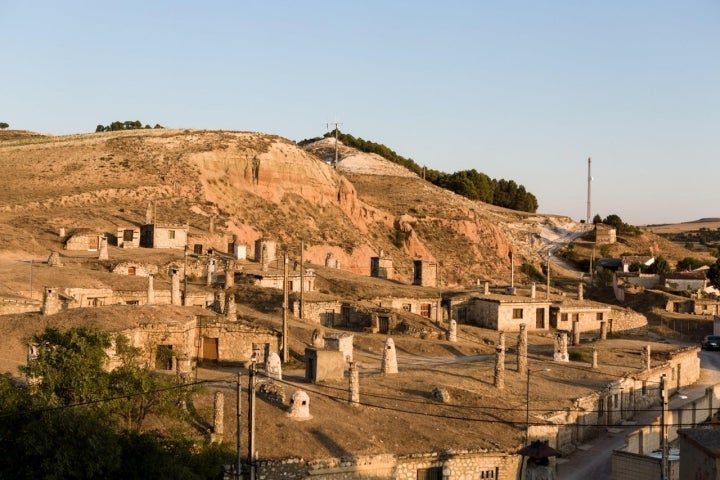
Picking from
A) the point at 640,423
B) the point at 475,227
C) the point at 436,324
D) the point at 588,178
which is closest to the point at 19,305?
the point at 436,324

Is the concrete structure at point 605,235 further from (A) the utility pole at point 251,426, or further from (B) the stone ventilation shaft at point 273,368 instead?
(A) the utility pole at point 251,426

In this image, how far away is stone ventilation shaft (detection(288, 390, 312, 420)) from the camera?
26.6 metres

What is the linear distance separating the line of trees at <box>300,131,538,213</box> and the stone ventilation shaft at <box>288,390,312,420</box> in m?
109

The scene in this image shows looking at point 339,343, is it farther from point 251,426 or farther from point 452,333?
point 452,333

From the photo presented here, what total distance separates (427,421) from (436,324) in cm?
2150

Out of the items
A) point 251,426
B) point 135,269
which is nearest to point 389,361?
point 251,426

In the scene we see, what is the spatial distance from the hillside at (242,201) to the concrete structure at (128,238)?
545cm

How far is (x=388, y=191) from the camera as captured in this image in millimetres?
114625

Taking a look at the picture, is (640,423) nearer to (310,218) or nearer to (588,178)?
(310,218)

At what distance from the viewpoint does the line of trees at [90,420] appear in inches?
851

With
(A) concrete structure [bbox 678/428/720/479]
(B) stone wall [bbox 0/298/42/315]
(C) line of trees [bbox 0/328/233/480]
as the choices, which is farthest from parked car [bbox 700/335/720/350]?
(C) line of trees [bbox 0/328/233/480]

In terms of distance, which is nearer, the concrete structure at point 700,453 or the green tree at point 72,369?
the concrete structure at point 700,453

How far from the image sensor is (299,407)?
2662cm

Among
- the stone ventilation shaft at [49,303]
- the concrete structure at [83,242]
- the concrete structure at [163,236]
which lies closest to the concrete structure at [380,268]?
the concrete structure at [163,236]
